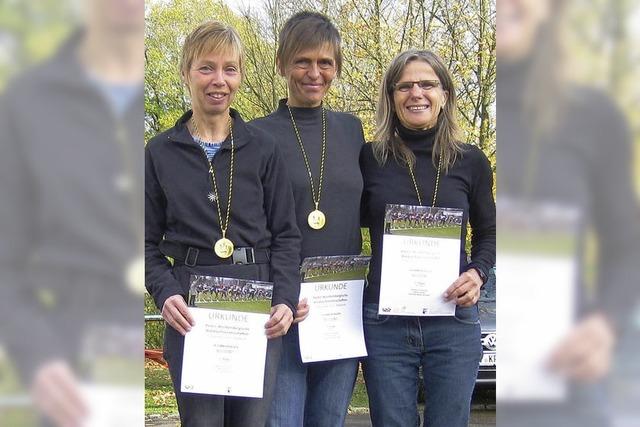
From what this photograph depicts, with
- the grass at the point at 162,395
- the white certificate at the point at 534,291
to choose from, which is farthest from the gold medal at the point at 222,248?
the grass at the point at 162,395

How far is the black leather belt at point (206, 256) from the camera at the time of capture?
271 cm

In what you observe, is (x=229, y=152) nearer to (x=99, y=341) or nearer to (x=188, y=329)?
(x=188, y=329)

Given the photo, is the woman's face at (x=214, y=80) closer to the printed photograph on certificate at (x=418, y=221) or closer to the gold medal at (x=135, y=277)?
the printed photograph on certificate at (x=418, y=221)

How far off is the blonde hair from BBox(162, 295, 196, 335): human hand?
75cm

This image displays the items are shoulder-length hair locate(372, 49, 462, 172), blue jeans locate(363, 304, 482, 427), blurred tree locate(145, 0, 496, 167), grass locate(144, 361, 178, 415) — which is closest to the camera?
blue jeans locate(363, 304, 482, 427)

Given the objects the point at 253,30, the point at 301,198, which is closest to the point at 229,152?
the point at 301,198

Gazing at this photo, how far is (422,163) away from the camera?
3148mm

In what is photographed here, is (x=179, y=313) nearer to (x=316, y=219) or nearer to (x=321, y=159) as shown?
(x=316, y=219)

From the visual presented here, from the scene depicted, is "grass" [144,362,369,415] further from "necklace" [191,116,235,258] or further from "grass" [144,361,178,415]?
"necklace" [191,116,235,258]

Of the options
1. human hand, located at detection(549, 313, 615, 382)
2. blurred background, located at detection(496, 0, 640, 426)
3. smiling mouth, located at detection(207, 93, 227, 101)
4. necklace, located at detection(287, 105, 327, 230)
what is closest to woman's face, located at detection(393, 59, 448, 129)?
necklace, located at detection(287, 105, 327, 230)

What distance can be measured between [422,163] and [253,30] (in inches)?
343

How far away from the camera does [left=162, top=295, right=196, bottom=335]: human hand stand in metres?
2.64

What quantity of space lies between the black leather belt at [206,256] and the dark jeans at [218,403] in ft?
0.76

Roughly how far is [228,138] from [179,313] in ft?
1.94
